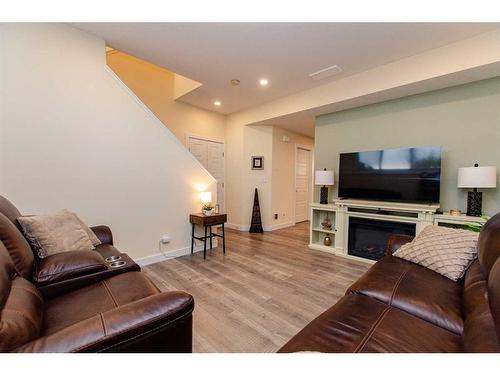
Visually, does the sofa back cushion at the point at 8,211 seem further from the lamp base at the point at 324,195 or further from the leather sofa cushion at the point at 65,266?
the lamp base at the point at 324,195

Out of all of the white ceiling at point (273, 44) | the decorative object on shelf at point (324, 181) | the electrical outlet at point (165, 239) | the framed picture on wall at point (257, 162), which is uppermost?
the white ceiling at point (273, 44)

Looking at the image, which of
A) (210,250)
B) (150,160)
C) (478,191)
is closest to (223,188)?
(210,250)

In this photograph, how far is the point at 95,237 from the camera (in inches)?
74.9

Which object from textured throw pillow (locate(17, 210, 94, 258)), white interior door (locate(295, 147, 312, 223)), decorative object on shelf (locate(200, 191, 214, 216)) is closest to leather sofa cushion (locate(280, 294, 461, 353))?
textured throw pillow (locate(17, 210, 94, 258))

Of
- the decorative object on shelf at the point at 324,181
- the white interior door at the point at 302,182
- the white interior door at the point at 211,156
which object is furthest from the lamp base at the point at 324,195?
the white interior door at the point at 211,156

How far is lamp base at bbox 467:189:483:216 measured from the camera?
7.87ft

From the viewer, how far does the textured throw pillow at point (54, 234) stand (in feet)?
4.81

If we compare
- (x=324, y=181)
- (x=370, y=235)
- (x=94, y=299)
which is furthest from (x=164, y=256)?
(x=370, y=235)

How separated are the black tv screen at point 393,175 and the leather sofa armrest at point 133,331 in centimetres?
299

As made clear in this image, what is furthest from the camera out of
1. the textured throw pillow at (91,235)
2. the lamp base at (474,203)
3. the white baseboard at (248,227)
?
the white baseboard at (248,227)

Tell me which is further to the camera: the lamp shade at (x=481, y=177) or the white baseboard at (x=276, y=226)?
the white baseboard at (x=276, y=226)

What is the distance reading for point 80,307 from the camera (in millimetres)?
1124

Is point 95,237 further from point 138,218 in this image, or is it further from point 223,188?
point 223,188

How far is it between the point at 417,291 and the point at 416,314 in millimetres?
187
